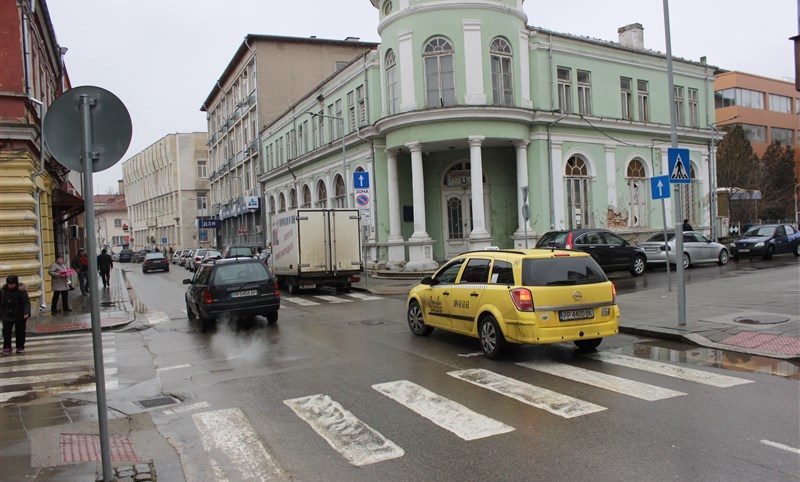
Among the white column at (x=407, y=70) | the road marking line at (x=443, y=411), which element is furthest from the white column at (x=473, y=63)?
the road marking line at (x=443, y=411)

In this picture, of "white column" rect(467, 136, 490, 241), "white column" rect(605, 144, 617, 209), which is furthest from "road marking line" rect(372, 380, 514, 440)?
"white column" rect(605, 144, 617, 209)

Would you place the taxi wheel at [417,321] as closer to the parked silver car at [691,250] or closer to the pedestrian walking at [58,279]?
the pedestrian walking at [58,279]

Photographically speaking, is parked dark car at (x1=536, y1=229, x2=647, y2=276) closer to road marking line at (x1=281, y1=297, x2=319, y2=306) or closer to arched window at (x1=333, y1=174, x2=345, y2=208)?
road marking line at (x1=281, y1=297, x2=319, y2=306)

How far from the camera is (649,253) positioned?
24141 millimetres

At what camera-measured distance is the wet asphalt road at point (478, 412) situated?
16.0ft

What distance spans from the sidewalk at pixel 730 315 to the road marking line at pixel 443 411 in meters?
4.85

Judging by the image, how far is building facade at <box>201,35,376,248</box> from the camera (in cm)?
4606

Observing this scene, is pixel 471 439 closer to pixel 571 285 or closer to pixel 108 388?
pixel 571 285

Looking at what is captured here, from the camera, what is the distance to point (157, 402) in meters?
7.60

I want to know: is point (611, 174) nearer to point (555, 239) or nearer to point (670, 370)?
point (555, 239)

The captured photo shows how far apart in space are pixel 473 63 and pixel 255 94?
27.2 meters

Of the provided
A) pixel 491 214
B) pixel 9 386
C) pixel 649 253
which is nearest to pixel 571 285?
pixel 9 386

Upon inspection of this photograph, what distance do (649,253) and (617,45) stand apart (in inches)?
435

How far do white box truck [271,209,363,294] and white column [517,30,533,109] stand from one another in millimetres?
9226
